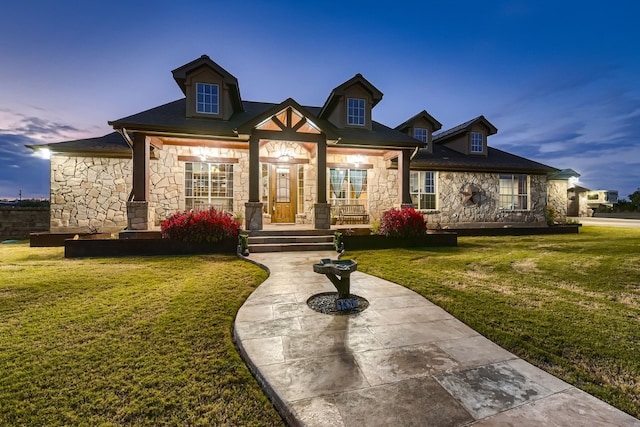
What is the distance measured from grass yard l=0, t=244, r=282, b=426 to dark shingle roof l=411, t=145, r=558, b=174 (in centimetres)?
1157

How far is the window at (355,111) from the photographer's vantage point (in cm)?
1282

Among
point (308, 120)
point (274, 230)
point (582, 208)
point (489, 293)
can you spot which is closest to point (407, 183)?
point (308, 120)

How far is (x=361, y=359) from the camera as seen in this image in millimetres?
2611

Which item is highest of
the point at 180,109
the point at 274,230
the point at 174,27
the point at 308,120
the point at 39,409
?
the point at 174,27

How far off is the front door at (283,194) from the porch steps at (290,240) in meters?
2.95

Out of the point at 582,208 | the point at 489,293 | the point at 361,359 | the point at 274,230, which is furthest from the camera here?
the point at 582,208

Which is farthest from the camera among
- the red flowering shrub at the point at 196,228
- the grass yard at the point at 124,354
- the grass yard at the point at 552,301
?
the red flowering shrub at the point at 196,228

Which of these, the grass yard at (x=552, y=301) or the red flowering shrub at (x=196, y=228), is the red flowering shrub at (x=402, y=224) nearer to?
the grass yard at (x=552, y=301)

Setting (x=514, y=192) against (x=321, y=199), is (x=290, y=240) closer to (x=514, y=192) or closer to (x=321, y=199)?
(x=321, y=199)

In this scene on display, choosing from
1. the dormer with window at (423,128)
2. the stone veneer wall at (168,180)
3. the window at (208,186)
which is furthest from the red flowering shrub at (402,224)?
the dormer with window at (423,128)

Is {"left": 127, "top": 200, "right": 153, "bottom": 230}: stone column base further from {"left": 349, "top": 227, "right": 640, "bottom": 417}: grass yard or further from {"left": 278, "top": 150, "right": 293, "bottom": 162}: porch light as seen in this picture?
{"left": 349, "top": 227, "right": 640, "bottom": 417}: grass yard

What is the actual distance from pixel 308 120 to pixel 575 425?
9464 mm

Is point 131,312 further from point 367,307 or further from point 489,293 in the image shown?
point 489,293

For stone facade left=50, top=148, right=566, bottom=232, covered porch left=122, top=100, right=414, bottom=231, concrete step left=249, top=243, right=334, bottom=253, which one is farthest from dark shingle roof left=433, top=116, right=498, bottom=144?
concrete step left=249, top=243, right=334, bottom=253
